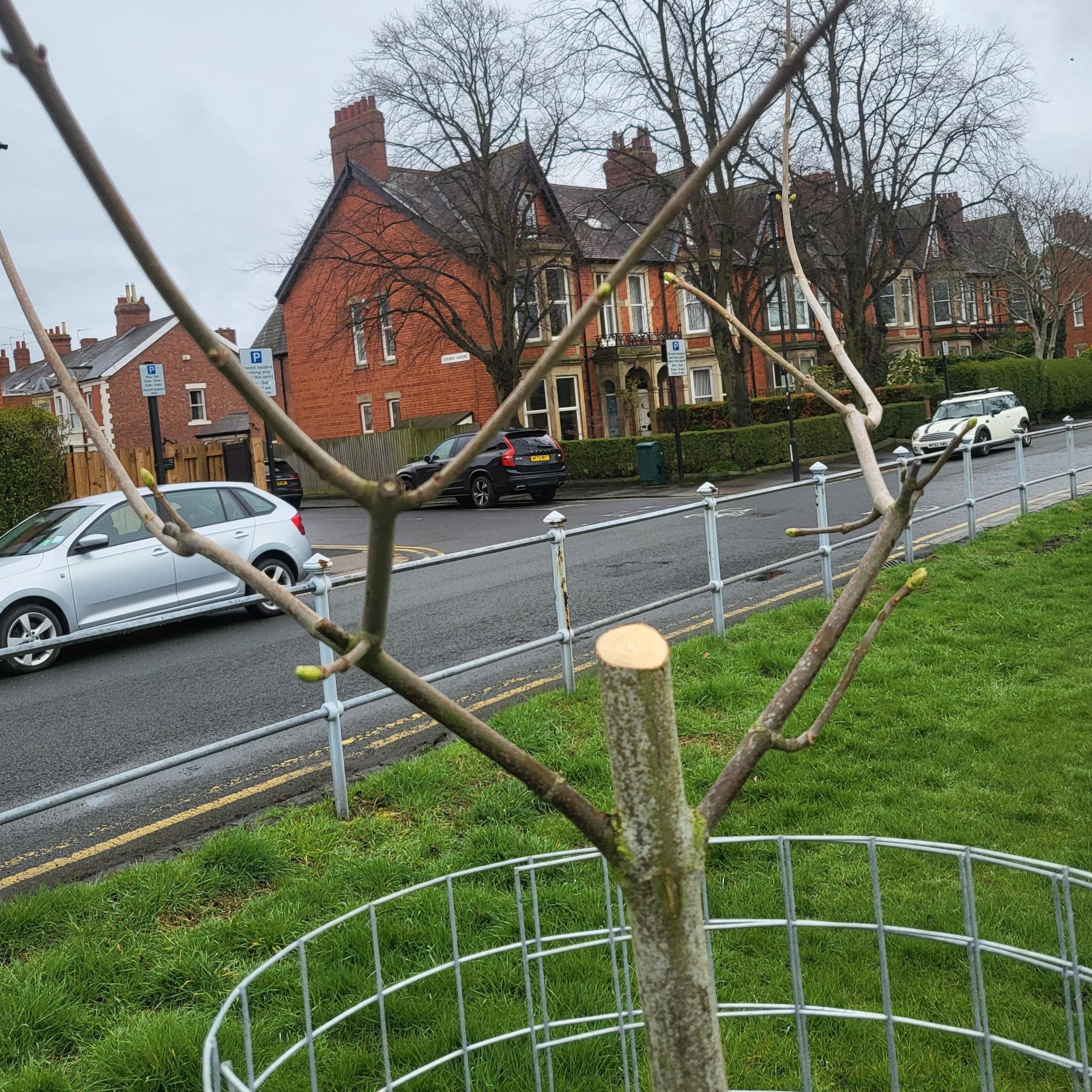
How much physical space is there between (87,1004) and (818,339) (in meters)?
47.6

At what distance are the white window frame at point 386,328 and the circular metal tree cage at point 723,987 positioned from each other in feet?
97.3

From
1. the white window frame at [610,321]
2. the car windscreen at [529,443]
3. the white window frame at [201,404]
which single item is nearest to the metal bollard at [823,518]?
the car windscreen at [529,443]

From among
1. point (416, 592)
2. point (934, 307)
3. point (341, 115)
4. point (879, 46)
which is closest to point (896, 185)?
point (879, 46)

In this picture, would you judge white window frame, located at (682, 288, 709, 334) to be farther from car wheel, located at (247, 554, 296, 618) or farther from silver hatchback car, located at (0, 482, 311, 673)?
silver hatchback car, located at (0, 482, 311, 673)

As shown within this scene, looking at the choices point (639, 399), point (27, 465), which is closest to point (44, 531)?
point (27, 465)

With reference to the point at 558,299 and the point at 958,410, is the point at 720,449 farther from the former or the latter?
the point at 558,299

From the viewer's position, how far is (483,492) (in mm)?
27469

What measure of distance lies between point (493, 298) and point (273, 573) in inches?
1012

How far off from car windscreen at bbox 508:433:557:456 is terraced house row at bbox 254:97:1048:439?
6.23 m

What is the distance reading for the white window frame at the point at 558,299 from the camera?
122ft

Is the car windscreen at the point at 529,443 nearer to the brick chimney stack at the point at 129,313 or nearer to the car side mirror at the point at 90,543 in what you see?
the car side mirror at the point at 90,543

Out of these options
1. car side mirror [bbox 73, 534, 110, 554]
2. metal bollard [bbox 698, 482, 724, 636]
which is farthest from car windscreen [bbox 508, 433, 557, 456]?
metal bollard [bbox 698, 482, 724, 636]

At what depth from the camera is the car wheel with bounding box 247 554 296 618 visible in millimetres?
12297

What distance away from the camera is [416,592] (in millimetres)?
12742
